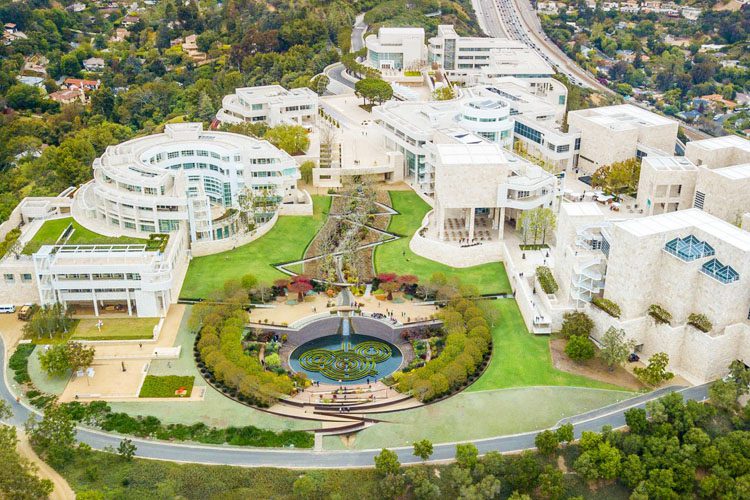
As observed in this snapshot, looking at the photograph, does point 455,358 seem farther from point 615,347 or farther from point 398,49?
point 398,49

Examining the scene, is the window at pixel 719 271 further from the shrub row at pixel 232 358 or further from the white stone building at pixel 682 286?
the shrub row at pixel 232 358

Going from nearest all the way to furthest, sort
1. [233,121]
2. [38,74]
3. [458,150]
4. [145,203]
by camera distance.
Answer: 1. [145,203]
2. [458,150]
3. [233,121]
4. [38,74]

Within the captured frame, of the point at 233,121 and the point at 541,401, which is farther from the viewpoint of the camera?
the point at 233,121

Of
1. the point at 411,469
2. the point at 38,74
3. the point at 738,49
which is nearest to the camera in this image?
the point at 411,469

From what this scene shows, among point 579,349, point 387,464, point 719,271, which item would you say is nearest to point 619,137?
point 719,271

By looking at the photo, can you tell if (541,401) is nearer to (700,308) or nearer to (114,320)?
(700,308)

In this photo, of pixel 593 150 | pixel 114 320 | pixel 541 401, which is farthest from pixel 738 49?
pixel 114 320
